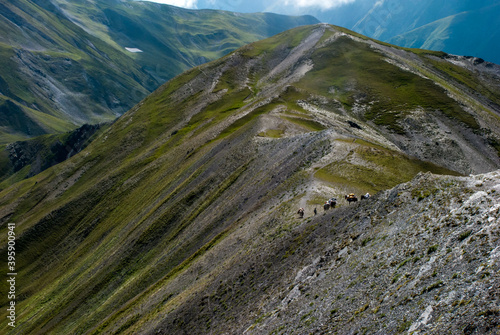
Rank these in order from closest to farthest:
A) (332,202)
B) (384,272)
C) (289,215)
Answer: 1. (384,272)
2. (332,202)
3. (289,215)

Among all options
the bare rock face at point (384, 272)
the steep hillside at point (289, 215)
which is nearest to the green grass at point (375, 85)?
the steep hillside at point (289, 215)

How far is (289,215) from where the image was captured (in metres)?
39.2

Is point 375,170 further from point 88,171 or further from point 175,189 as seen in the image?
point 88,171

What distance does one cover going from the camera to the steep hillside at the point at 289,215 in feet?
69.5

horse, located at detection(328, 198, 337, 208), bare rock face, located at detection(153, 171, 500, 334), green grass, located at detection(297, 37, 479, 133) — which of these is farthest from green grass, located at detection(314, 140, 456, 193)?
green grass, located at detection(297, 37, 479, 133)

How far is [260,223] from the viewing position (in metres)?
42.1

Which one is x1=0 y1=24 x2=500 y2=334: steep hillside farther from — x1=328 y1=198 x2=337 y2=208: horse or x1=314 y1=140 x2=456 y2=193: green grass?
x1=328 y1=198 x2=337 y2=208: horse

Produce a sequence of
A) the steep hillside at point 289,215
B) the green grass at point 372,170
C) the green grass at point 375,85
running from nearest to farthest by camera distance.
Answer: the steep hillside at point 289,215 < the green grass at point 372,170 < the green grass at point 375,85

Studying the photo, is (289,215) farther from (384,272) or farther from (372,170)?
(384,272)

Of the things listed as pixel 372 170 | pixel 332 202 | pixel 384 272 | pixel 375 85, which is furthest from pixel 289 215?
pixel 375 85

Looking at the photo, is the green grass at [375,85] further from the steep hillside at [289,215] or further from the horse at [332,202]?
the horse at [332,202]

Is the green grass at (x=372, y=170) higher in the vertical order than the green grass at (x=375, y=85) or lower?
lower

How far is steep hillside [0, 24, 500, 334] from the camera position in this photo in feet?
69.5

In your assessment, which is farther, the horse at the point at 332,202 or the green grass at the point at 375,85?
the green grass at the point at 375,85
